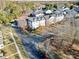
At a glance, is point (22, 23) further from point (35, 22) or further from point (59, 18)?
point (59, 18)

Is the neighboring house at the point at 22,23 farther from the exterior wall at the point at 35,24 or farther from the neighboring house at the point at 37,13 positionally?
the neighboring house at the point at 37,13

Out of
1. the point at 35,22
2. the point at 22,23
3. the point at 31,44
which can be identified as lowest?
the point at 31,44

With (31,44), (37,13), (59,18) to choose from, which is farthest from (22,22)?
(31,44)

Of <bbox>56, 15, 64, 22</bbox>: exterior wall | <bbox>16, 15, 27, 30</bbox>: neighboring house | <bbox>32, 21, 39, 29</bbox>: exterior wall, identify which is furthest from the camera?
<bbox>56, 15, 64, 22</bbox>: exterior wall

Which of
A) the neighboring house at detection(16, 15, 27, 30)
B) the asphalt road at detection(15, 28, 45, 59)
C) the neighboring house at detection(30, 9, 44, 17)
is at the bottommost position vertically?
the asphalt road at detection(15, 28, 45, 59)

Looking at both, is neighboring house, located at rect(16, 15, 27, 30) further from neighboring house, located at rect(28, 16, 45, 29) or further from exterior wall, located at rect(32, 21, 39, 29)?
exterior wall, located at rect(32, 21, 39, 29)

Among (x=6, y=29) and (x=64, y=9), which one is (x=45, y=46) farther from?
(x=64, y=9)

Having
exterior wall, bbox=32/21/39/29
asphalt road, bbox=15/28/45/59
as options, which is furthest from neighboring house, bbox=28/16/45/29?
asphalt road, bbox=15/28/45/59

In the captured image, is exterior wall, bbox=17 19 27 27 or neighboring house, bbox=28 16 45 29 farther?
exterior wall, bbox=17 19 27 27

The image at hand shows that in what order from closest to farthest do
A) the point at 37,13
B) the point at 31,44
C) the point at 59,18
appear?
the point at 31,44
the point at 59,18
the point at 37,13

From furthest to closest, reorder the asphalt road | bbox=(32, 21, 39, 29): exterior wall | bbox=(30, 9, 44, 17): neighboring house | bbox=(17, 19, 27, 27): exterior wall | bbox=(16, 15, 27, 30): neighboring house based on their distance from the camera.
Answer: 1. bbox=(30, 9, 44, 17): neighboring house
2. bbox=(17, 19, 27, 27): exterior wall
3. bbox=(16, 15, 27, 30): neighboring house
4. bbox=(32, 21, 39, 29): exterior wall
5. the asphalt road
